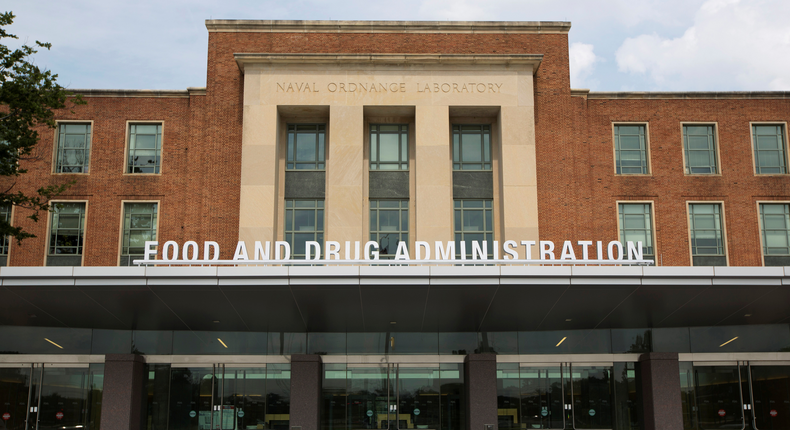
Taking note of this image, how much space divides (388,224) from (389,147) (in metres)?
3.52

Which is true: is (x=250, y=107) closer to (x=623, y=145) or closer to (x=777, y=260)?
(x=623, y=145)

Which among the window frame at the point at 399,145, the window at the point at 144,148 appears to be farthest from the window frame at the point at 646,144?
the window at the point at 144,148

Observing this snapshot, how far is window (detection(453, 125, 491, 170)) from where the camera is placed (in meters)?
31.1

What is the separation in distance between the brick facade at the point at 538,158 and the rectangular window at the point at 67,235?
43 centimetres

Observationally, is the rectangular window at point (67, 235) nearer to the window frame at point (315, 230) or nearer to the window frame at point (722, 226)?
the window frame at point (315, 230)

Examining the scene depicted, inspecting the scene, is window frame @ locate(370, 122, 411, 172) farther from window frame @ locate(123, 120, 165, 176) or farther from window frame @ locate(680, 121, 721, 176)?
window frame @ locate(680, 121, 721, 176)

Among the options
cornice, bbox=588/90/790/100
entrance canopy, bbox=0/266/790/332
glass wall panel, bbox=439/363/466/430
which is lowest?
glass wall panel, bbox=439/363/466/430

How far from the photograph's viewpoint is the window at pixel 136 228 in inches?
1187

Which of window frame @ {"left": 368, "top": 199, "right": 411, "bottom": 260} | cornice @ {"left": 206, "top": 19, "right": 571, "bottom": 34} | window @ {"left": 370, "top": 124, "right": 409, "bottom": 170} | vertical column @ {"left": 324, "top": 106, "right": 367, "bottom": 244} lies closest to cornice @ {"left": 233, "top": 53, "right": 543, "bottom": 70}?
cornice @ {"left": 206, "top": 19, "right": 571, "bottom": 34}

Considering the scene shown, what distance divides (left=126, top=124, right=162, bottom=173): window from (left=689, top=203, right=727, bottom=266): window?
2283 centimetres

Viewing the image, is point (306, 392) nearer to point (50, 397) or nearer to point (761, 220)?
point (50, 397)

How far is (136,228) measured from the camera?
3033cm

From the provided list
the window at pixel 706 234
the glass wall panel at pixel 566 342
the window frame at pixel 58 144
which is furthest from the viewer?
the window frame at pixel 58 144

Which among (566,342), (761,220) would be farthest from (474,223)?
(761,220)
